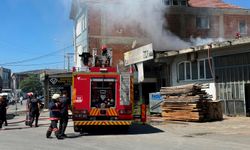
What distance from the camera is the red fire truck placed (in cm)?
1521

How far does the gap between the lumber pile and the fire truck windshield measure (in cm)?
548


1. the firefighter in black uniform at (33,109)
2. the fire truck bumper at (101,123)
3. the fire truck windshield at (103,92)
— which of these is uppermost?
the fire truck windshield at (103,92)

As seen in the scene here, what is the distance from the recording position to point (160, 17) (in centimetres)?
4003

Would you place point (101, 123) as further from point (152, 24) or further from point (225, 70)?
point (152, 24)

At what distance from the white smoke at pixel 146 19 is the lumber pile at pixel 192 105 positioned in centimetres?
1756

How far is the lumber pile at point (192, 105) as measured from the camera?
1988cm

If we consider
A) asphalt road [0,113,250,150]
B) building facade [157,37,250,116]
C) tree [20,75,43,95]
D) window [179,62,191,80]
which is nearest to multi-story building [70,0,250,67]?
window [179,62,191,80]

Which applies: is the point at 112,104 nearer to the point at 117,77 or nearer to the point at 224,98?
the point at 117,77

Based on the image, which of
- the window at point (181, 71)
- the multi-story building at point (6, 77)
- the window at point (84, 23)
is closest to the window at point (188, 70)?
the window at point (181, 71)

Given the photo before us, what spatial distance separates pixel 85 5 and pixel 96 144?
28307 millimetres

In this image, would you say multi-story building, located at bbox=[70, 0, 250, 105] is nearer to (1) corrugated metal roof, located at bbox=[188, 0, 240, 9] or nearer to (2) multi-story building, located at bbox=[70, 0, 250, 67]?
(2) multi-story building, located at bbox=[70, 0, 250, 67]

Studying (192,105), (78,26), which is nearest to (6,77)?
(78,26)

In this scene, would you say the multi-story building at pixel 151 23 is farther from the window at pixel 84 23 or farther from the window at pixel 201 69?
the window at pixel 201 69

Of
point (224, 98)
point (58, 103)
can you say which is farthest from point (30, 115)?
point (224, 98)
